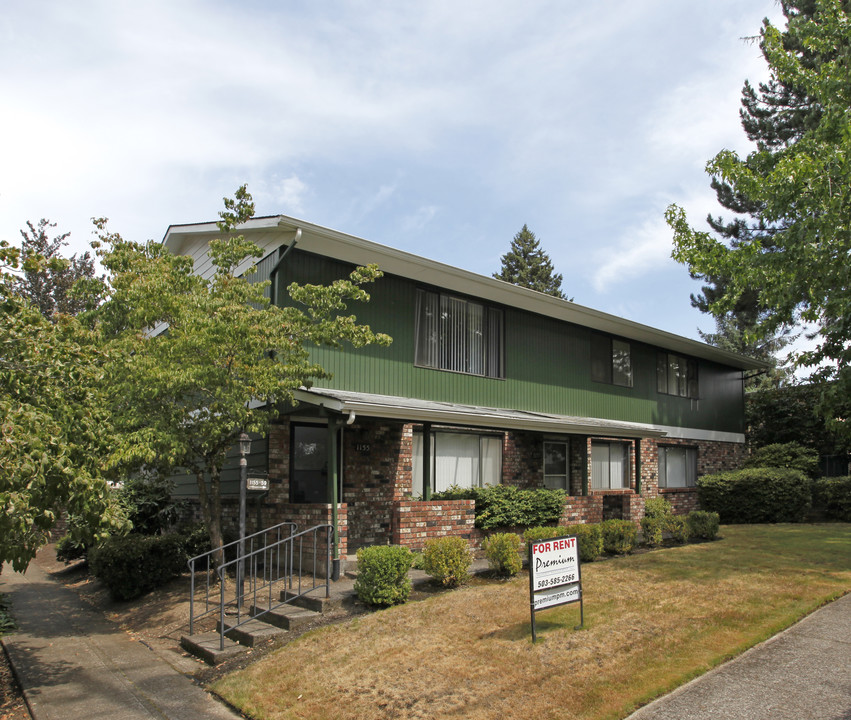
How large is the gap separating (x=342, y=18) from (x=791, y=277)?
923 centimetres

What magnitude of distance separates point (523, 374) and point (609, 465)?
4163 mm

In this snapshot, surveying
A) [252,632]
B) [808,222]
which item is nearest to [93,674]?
[252,632]

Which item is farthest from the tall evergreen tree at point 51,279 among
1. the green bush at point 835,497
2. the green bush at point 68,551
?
the green bush at point 835,497

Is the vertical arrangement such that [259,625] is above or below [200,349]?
below

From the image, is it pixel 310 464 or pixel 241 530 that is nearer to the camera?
pixel 241 530

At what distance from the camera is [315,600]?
9.26 meters

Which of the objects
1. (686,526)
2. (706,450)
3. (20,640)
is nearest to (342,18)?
(20,640)

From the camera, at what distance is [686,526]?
14.1 meters

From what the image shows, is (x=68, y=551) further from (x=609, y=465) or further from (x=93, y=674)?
(x=609, y=465)

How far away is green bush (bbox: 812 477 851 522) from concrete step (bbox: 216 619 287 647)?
57.0ft

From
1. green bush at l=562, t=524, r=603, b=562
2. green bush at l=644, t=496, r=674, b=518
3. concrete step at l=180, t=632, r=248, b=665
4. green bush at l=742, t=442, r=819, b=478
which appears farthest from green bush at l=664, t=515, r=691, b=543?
green bush at l=742, t=442, r=819, b=478

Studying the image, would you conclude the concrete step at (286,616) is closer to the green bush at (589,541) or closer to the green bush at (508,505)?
the green bush at (508,505)

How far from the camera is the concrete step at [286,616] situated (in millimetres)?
8641

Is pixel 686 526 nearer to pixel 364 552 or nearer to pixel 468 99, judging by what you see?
pixel 364 552
